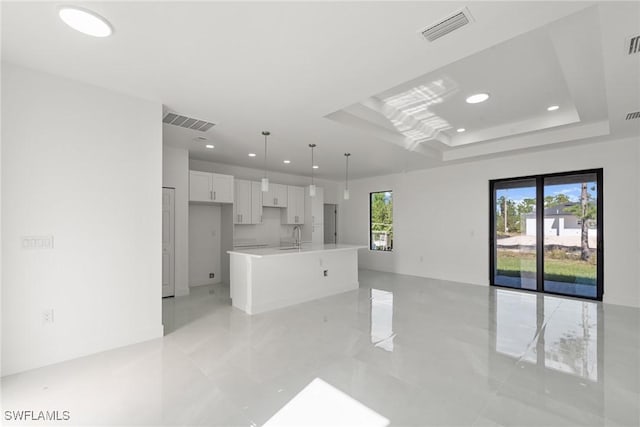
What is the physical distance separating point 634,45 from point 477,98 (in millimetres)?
1540

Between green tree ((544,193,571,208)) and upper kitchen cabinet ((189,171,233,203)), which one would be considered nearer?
green tree ((544,193,571,208))

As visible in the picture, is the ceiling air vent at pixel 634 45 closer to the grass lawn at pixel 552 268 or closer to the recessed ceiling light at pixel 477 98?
the recessed ceiling light at pixel 477 98

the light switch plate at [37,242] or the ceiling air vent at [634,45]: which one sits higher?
the ceiling air vent at [634,45]

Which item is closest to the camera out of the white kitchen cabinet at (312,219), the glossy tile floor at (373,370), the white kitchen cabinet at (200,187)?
the glossy tile floor at (373,370)

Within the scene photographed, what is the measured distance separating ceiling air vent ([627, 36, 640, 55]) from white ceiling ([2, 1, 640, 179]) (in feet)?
0.30

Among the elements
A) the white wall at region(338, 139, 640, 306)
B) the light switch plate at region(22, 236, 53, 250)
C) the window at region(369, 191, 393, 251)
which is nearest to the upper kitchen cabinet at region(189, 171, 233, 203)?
the light switch plate at region(22, 236, 53, 250)

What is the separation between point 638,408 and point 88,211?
16.3 ft

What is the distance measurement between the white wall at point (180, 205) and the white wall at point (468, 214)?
5.00 metres

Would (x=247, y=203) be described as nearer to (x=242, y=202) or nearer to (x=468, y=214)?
(x=242, y=202)

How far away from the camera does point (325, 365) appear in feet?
8.66

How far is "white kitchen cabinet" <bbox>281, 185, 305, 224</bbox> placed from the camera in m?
7.24

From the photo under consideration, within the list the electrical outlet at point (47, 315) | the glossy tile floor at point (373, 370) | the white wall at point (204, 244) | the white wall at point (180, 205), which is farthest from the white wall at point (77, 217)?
the white wall at point (204, 244)

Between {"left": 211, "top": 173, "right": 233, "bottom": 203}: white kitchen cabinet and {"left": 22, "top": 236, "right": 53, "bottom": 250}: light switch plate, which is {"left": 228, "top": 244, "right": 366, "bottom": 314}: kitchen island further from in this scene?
{"left": 22, "top": 236, "right": 53, "bottom": 250}: light switch plate

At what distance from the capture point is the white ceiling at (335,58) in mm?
1889
